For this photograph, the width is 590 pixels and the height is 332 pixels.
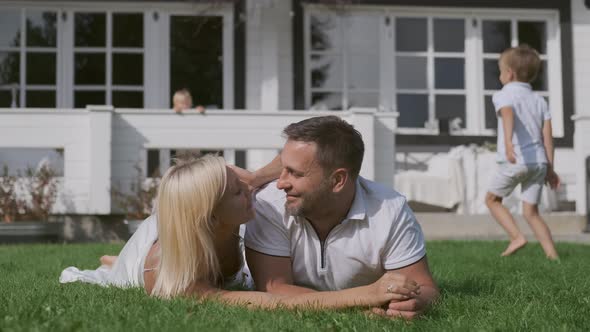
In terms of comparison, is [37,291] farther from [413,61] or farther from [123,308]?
[413,61]

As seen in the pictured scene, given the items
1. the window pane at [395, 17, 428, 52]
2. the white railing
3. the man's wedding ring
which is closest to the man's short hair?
the man's wedding ring

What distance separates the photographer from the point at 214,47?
41.3 feet

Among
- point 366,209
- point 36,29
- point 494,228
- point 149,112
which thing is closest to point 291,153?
point 366,209

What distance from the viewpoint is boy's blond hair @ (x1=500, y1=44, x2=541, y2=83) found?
6.71 m

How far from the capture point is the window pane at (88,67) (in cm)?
1238

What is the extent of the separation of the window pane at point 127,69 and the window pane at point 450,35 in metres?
4.78

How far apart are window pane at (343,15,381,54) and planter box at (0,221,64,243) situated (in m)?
6.03

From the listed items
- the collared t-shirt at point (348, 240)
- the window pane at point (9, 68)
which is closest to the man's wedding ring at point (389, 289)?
the collared t-shirt at point (348, 240)

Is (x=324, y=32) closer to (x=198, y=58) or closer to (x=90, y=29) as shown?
(x=198, y=58)

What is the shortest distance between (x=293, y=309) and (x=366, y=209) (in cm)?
56

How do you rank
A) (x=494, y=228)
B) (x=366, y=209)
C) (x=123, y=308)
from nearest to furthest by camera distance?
(x=123, y=308) → (x=366, y=209) → (x=494, y=228)

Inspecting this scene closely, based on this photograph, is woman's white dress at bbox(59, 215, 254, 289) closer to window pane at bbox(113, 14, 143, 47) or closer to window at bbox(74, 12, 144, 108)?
window at bbox(74, 12, 144, 108)

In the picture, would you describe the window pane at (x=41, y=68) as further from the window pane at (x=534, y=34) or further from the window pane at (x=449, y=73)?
the window pane at (x=534, y=34)

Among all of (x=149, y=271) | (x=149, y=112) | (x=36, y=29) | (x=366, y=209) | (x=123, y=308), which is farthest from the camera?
(x=36, y=29)
